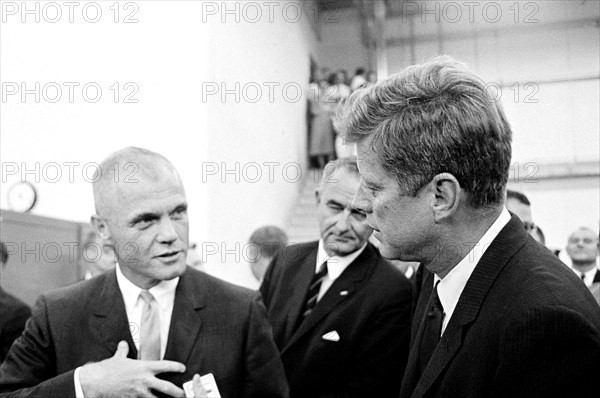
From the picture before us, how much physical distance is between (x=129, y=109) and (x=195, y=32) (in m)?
1.05

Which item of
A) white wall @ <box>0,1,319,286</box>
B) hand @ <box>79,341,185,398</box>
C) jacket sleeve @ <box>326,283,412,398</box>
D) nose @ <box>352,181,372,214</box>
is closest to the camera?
nose @ <box>352,181,372,214</box>

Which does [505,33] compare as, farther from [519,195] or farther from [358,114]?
[358,114]

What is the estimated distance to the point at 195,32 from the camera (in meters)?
6.38

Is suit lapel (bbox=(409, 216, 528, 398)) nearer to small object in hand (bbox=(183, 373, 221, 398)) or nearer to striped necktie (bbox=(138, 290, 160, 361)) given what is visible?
small object in hand (bbox=(183, 373, 221, 398))

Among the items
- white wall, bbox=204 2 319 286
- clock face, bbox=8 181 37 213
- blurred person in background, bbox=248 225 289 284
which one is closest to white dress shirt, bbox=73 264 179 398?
blurred person in background, bbox=248 225 289 284

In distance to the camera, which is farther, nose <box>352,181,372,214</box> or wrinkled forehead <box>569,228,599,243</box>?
wrinkled forehead <box>569,228,599,243</box>

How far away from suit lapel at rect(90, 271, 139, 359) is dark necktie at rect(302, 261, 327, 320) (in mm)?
869

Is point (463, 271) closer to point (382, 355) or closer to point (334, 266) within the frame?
point (382, 355)

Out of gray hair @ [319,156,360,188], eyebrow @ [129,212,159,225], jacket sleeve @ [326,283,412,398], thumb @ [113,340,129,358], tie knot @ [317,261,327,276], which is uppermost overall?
gray hair @ [319,156,360,188]

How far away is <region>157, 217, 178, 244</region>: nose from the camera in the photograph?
187cm

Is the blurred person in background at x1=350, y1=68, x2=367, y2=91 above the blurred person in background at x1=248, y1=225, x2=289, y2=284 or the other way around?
above

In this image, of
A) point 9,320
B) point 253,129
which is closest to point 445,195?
point 9,320

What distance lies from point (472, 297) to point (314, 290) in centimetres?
136

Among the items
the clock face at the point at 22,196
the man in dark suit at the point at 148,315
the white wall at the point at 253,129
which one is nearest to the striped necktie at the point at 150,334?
the man in dark suit at the point at 148,315
